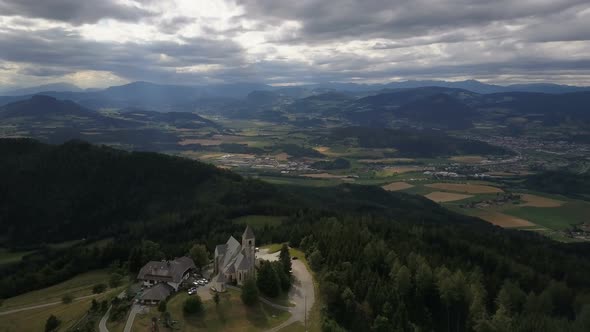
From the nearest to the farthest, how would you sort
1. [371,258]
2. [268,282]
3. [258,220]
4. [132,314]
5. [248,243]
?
[132,314], [268,282], [248,243], [371,258], [258,220]

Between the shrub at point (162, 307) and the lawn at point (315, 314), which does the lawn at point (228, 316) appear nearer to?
the shrub at point (162, 307)

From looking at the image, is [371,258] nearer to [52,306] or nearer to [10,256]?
[52,306]

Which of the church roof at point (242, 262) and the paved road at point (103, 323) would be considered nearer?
the paved road at point (103, 323)

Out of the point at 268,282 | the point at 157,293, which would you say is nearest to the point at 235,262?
the point at 268,282

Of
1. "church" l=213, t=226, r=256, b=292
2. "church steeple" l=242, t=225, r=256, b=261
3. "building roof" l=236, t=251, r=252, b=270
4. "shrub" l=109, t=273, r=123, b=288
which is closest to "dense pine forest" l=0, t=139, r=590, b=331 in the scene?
"shrub" l=109, t=273, r=123, b=288

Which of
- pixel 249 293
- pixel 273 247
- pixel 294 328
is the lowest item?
pixel 273 247

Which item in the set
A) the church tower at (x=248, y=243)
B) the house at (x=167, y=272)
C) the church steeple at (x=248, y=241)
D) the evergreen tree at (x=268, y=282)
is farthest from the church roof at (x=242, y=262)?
the house at (x=167, y=272)
